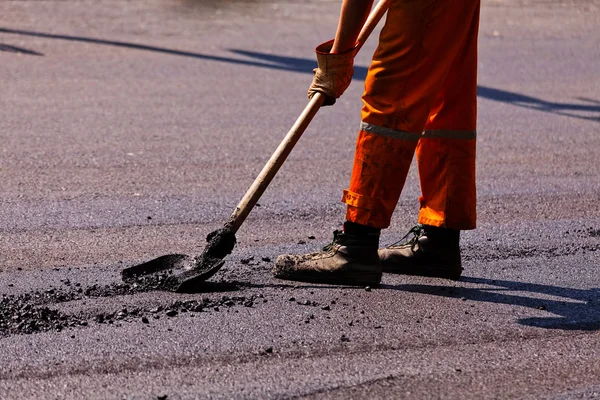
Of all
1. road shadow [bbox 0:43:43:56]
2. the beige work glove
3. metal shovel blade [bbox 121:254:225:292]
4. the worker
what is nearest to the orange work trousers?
the worker

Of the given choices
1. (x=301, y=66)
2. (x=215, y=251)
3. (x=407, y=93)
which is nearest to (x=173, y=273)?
(x=215, y=251)

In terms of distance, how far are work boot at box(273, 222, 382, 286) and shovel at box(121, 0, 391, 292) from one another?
0.87 ft

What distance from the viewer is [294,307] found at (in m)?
4.04

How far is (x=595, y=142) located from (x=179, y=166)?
3.07 metres

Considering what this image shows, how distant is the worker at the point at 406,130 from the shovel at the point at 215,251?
0.36 feet

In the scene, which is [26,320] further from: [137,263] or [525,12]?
[525,12]

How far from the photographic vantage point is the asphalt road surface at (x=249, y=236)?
11.2 feet

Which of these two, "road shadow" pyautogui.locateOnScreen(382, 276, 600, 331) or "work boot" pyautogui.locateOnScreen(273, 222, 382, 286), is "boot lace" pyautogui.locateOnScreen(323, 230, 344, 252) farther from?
"road shadow" pyautogui.locateOnScreen(382, 276, 600, 331)

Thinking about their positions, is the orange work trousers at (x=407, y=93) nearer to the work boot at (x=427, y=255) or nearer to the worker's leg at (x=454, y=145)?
the worker's leg at (x=454, y=145)

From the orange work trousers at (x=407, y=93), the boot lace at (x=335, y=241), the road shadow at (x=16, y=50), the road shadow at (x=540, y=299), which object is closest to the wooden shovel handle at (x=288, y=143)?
the orange work trousers at (x=407, y=93)

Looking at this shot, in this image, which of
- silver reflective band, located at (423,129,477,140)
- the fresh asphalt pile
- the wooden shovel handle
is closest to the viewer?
the fresh asphalt pile

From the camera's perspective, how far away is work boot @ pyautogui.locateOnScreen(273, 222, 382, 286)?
432 cm

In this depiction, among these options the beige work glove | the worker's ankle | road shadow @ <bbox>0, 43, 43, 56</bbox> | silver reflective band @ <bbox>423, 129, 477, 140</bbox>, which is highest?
the beige work glove

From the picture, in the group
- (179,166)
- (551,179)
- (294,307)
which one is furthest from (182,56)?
(294,307)
